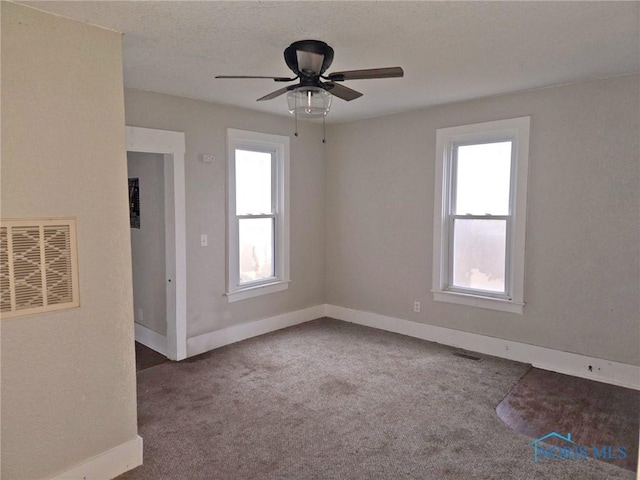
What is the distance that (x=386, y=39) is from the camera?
2551 mm

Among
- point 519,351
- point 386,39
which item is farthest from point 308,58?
point 519,351

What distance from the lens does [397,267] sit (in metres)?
4.89

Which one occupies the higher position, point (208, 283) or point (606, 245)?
point (606, 245)

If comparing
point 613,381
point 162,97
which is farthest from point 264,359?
point 613,381

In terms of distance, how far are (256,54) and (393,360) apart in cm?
297

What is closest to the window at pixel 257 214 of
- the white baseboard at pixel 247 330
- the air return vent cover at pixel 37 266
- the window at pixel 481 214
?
the white baseboard at pixel 247 330

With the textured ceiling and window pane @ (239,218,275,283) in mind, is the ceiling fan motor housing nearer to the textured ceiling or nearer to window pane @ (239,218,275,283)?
the textured ceiling

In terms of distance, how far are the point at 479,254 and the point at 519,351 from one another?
39.7 inches

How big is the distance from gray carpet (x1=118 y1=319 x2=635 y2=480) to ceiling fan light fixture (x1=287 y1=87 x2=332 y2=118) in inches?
83.2

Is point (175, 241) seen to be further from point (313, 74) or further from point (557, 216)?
point (557, 216)

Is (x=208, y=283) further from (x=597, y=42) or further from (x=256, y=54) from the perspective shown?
(x=597, y=42)

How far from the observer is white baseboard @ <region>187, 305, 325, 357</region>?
4.23 m

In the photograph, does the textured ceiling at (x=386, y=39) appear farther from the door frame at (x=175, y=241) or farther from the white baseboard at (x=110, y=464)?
the white baseboard at (x=110, y=464)

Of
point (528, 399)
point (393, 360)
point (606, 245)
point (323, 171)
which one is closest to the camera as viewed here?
point (528, 399)
